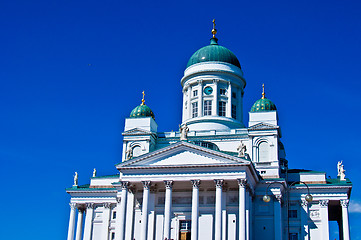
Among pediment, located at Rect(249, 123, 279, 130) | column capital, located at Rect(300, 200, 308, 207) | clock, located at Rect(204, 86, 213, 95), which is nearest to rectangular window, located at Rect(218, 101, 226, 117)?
clock, located at Rect(204, 86, 213, 95)

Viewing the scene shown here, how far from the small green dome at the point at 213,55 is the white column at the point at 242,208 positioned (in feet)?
72.1

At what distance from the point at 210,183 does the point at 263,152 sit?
8775 millimetres

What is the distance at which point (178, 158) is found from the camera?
52219mm

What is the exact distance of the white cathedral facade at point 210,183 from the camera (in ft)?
168

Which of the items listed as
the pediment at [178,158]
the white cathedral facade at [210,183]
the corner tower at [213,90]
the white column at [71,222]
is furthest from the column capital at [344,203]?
the white column at [71,222]

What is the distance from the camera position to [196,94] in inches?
2650

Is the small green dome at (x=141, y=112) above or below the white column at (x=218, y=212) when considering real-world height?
above

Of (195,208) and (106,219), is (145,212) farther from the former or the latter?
(106,219)

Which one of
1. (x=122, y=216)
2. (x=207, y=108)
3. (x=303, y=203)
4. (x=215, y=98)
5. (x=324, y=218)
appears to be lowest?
(x=122, y=216)

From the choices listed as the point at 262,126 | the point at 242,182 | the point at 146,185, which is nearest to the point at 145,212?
the point at 146,185

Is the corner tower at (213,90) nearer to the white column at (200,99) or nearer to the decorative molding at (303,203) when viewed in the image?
the white column at (200,99)

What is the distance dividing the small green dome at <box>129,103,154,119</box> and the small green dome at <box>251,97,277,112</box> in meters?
12.2

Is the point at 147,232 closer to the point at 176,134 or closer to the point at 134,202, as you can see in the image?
the point at 134,202

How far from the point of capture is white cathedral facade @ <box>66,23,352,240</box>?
5109 centimetres
